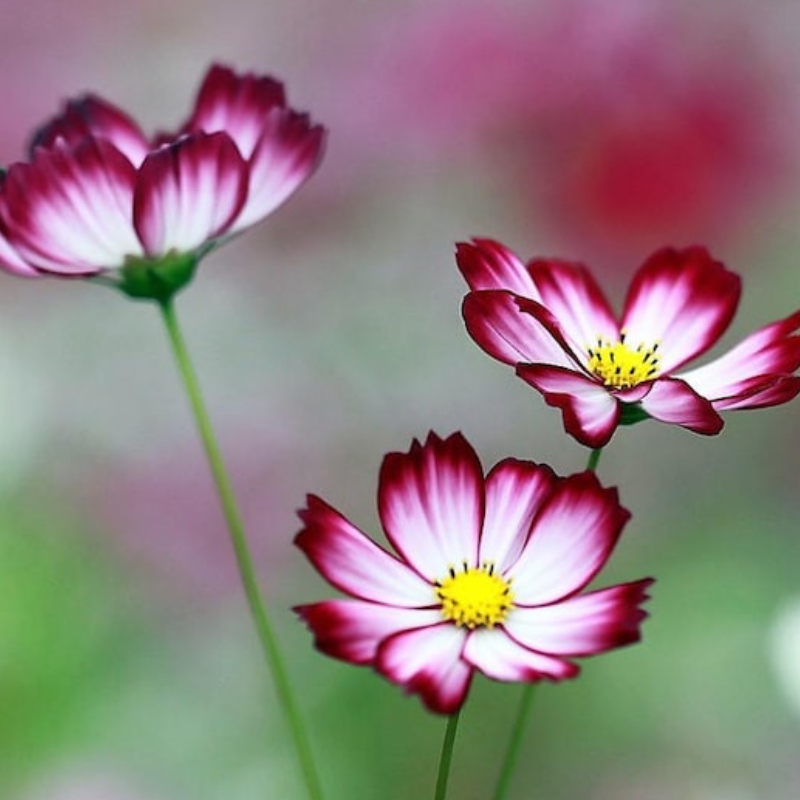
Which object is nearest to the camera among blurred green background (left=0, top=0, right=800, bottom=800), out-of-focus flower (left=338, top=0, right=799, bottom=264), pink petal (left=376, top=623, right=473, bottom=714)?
pink petal (left=376, top=623, right=473, bottom=714)

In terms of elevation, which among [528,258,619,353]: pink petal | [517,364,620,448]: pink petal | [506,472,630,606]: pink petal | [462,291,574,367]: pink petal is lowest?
[506,472,630,606]: pink petal

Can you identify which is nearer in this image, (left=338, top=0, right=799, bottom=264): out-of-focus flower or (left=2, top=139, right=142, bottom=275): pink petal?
(left=2, top=139, right=142, bottom=275): pink petal

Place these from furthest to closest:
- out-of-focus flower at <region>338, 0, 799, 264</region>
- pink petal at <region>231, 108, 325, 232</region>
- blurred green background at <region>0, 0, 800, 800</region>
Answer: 1. out-of-focus flower at <region>338, 0, 799, 264</region>
2. blurred green background at <region>0, 0, 800, 800</region>
3. pink petal at <region>231, 108, 325, 232</region>

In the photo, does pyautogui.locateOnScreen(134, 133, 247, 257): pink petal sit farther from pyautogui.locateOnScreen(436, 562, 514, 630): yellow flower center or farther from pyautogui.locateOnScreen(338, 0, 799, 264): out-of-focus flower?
pyautogui.locateOnScreen(338, 0, 799, 264): out-of-focus flower

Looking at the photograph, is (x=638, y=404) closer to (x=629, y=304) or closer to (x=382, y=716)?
(x=629, y=304)

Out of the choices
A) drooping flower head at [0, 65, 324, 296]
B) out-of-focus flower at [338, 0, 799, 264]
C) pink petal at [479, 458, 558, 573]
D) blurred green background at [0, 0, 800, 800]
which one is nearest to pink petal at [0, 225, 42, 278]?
drooping flower head at [0, 65, 324, 296]

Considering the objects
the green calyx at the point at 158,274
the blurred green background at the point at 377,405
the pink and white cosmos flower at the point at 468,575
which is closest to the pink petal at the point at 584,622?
the pink and white cosmos flower at the point at 468,575

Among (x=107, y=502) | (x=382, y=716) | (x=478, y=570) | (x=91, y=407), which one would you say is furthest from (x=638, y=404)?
(x=91, y=407)

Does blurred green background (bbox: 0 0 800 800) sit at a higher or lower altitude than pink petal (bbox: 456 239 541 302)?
higher
